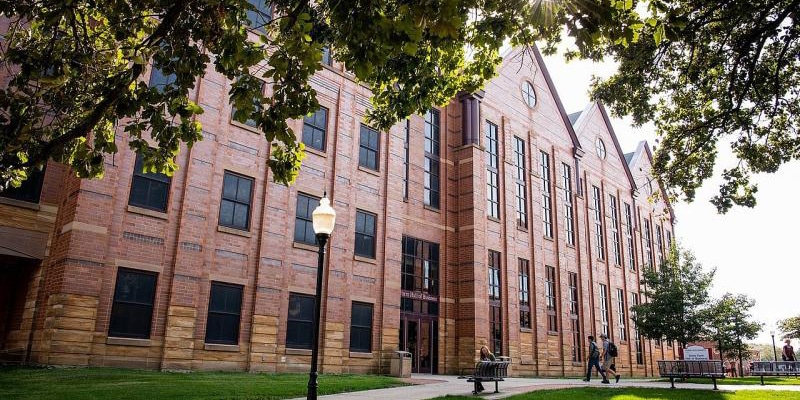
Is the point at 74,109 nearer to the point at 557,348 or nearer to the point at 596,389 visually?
the point at 596,389

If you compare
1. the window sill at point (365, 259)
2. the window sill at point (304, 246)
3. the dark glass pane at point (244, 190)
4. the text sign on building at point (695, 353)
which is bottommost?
the text sign on building at point (695, 353)

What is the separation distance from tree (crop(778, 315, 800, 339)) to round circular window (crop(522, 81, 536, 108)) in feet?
139

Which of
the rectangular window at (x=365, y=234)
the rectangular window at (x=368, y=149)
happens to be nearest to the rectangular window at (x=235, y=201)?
the rectangular window at (x=365, y=234)

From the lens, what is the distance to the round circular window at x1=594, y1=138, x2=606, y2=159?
3878 cm

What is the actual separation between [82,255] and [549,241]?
76.0 ft

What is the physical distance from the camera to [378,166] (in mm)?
22562

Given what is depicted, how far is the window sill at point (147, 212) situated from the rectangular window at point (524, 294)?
17564 mm

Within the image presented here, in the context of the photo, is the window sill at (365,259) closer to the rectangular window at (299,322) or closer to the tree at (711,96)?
the rectangular window at (299,322)

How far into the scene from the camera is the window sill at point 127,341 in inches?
564

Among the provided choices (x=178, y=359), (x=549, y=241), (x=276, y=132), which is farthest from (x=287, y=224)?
(x=549, y=241)

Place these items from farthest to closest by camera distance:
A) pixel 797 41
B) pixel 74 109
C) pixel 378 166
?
pixel 378 166 < pixel 797 41 < pixel 74 109

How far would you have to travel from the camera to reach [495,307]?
25.9m

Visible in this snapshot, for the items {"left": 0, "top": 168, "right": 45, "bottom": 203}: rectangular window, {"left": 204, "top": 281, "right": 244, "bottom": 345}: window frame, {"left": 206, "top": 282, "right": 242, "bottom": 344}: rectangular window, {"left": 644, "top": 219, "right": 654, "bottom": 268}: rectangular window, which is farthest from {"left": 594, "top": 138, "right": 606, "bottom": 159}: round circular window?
{"left": 0, "top": 168, "right": 45, "bottom": 203}: rectangular window

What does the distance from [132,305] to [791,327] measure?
65875 mm
